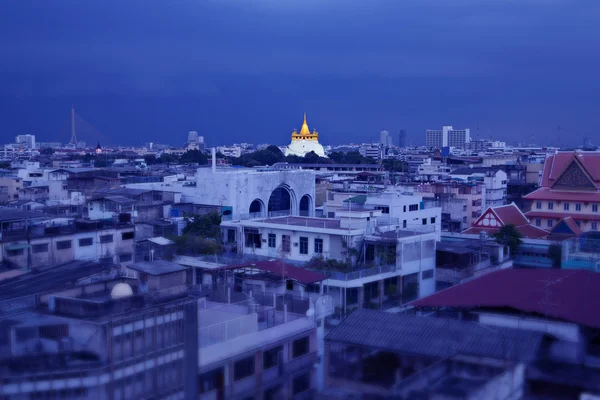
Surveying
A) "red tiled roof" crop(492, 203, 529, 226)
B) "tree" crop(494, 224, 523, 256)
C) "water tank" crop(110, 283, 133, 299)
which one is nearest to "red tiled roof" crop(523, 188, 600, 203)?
"red tiled roof" crop(492, 203, 529, 226)

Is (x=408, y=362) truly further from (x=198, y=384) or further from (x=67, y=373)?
(x=67, y=373)

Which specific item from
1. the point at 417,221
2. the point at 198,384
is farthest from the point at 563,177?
the point at 198,384

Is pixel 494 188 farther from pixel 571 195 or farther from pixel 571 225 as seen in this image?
pixel 571 225

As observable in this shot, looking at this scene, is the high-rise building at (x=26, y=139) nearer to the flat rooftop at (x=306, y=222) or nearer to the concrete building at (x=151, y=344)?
the flat rooftop at (x=306, y=222)

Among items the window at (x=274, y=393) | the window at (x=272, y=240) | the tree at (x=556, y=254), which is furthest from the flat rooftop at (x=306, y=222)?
the window at (x=274, y=393)

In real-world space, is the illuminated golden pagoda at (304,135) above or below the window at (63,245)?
above

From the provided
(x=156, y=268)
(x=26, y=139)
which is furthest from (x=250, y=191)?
(x=26, y=139)
